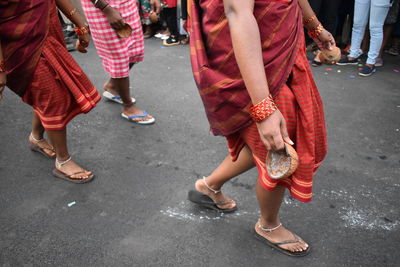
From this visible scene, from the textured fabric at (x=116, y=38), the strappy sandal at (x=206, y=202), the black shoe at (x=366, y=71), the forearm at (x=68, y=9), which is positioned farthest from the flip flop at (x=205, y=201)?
the black shoe at (x=366, y=71)

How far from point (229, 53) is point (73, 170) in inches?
63.6

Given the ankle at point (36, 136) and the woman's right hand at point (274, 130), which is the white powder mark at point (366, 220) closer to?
the woman's right hand at point (274, 130)

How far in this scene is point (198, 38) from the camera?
134 centimetres

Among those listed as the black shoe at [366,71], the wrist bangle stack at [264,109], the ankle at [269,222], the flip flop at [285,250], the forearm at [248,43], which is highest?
the forearm at [248,43]

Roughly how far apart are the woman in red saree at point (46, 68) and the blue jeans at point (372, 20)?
3.25 m

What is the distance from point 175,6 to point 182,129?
318 centimetres

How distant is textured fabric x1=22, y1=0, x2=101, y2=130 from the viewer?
2.02m

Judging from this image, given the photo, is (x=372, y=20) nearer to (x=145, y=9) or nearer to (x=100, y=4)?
(x=100, y=4)

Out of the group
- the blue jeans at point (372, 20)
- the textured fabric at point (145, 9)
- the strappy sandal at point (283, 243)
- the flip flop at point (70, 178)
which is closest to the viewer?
the strappy sandal at point (283, 243)

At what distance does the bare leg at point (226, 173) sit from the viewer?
5.47 feet

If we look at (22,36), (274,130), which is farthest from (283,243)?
(22,36)

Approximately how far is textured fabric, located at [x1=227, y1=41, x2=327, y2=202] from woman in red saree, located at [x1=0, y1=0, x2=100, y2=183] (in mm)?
1254

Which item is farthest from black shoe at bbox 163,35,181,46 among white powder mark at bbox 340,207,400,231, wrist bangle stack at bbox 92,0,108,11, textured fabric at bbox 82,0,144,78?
white powder mark at bbox 340,207,400,231

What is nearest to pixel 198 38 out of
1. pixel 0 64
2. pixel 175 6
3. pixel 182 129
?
pixel 0 64
